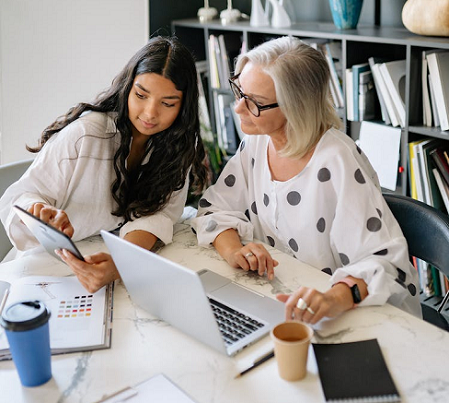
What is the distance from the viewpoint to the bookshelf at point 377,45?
7.68 ft

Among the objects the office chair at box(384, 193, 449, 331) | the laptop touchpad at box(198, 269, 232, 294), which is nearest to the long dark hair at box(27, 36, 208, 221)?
the laptop touchpad at box(198, 269, 232, 294)

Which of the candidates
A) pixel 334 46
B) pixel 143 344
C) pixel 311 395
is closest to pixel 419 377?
pixel 311 395

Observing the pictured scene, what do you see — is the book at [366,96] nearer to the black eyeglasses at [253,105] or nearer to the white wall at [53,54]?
the black eyeglasses at [253,105]

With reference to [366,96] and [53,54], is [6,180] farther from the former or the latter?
[366,96]

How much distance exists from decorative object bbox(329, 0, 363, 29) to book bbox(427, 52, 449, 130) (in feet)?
1.53

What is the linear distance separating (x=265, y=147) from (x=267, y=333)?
2.38 ft

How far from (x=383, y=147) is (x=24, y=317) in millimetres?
1911

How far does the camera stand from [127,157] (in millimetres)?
1828

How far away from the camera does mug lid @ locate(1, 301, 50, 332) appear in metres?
1.03

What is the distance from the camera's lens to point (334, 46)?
110 inches

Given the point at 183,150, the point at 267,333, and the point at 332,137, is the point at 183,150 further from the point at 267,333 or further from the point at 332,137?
the point at 267,333

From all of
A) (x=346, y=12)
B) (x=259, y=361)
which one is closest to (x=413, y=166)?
(x=346, y=12)

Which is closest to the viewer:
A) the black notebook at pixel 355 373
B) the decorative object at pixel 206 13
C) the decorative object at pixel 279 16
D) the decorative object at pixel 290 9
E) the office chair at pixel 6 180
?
the black notebook at pixel 355 373

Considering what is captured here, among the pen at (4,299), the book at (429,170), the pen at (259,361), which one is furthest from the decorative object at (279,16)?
the pen at (259,361)
